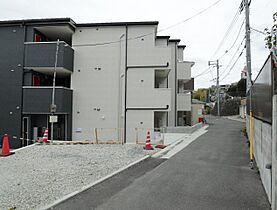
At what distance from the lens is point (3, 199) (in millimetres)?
4824

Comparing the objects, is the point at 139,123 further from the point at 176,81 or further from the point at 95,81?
the point at 176,81

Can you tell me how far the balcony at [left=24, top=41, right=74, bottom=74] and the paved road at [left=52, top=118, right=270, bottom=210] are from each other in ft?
32.9

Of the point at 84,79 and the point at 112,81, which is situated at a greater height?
the point at 84,79

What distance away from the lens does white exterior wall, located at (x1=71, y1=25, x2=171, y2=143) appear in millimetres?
16125

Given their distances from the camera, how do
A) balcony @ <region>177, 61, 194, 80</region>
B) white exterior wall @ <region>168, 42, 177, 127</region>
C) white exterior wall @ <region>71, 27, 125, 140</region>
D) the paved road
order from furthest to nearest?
balcony @ <region>177, 61, 194, 80</region>
white exterior wall @ <region>168, 42, 177, 127</region>
white exterior wall @ <region>71, 27, 125, 140</region>
the paved road

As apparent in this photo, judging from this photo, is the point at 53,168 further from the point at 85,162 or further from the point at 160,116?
the point at 160,116

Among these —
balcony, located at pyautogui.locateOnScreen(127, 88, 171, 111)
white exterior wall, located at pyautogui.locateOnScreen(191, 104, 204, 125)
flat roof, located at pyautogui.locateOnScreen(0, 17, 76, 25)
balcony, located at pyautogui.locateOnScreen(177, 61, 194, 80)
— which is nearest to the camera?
flat roof, located at pyautogui.locateOnScreen(0, 17, 76, 25)

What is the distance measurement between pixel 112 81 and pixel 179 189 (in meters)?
12.1

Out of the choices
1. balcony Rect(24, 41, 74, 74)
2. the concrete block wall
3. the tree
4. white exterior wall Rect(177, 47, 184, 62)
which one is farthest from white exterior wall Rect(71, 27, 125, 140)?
the tree

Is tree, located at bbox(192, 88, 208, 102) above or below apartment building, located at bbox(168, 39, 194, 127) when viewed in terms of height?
above

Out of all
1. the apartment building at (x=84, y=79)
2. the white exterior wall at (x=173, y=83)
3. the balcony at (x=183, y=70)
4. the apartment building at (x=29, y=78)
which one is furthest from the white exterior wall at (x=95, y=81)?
the balcony at (x=183, y=70)

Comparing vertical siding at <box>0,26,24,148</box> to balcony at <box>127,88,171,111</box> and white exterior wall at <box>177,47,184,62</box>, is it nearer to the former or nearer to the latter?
balcony at <box>127,88,171,111</box>

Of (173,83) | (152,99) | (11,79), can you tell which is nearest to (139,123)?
(152,99)

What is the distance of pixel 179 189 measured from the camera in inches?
212
